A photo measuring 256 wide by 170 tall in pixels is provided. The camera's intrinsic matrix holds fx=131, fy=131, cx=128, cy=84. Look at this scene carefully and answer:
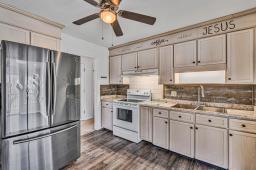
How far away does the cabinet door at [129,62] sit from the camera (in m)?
3.53

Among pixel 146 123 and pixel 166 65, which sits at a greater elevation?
pixel 166 65

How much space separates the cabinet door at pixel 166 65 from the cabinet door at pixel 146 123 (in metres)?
0.76

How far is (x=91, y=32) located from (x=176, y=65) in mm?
1974

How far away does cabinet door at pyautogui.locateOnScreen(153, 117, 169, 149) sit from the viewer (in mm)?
2646

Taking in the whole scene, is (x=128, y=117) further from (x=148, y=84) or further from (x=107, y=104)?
(x=148, y=84)

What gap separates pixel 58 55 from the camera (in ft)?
6.57

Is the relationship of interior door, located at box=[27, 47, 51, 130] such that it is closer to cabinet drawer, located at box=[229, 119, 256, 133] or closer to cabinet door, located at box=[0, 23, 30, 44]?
cabinet door, located at box=[0, 23, 30, 44]

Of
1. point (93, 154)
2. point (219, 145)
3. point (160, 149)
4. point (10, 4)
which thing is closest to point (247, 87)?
point (219, 145)

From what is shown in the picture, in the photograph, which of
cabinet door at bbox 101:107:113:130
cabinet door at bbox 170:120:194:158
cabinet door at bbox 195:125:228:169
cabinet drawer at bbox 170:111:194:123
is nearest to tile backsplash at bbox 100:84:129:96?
cabinet door at bbox 101:107:113:130

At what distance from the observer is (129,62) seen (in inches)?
143

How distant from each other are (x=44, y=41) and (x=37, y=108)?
4.22ft

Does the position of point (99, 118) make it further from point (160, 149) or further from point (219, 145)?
point (219, 145)

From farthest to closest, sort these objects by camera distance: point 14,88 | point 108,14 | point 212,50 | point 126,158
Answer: point 126,158
point 212,50
point 14,88
point 108,14

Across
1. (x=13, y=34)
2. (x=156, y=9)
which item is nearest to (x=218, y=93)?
(x=156, y=9)
